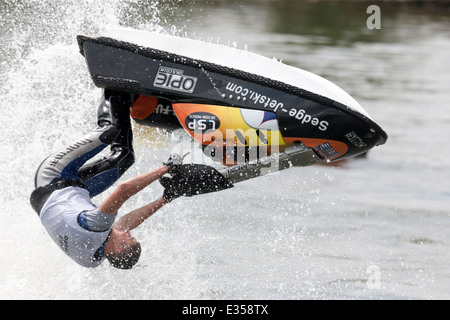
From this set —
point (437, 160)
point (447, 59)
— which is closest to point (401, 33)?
point (447, 59)

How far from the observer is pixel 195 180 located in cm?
512

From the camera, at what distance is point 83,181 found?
5703mm

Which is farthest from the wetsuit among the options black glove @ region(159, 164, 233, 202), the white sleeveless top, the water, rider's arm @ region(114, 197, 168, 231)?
the water

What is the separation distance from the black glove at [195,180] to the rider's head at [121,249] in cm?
45

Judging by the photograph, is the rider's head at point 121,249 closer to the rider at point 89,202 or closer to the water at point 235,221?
the rider at point 89,202

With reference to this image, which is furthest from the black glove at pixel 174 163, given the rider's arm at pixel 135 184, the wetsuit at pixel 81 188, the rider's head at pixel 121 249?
the rider's head at pixel 121 249

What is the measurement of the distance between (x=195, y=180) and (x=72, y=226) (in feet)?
2.81

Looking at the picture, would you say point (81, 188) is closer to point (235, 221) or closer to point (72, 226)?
point (72, 226)

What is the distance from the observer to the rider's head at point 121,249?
5.35 m

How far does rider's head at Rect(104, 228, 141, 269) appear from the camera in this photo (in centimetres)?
535

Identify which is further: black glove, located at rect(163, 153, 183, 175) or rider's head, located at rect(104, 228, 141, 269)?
rider's head, located at rect(104, 228, 141, 269)

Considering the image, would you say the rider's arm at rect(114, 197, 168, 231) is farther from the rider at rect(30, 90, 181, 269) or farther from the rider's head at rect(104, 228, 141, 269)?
the rider's head at rect(104, 228, 141, 269)

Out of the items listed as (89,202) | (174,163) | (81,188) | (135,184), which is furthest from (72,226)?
(174,163)

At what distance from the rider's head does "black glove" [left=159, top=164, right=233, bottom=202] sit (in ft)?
1.49
